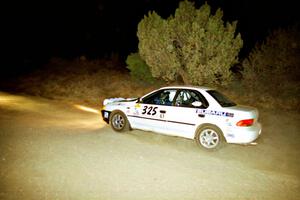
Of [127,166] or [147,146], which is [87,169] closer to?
[127,166]

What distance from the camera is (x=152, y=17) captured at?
13.2 metres

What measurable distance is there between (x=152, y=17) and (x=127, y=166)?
8.47 metres

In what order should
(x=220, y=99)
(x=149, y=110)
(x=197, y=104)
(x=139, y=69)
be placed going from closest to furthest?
(x=197, y=104), (x=220, y=99), (x=149, y=110), (x=139, y=69)

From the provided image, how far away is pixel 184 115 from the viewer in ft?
26.1

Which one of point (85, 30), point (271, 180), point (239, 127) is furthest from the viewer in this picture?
point (85, 30)

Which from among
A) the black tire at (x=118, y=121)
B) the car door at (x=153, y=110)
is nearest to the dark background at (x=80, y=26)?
the car door at (x=153, y=110)

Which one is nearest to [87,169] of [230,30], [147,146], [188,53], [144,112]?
[147,146]

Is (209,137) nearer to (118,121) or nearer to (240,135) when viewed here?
(240,135)

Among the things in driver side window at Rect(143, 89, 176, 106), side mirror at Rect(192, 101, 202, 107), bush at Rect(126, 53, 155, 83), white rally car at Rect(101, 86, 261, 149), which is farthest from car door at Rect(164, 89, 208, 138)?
bush at Rect(126, 53, 155, 83)

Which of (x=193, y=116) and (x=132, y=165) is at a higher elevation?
(x=193, y=116)

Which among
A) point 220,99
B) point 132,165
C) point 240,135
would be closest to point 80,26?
point 220,99

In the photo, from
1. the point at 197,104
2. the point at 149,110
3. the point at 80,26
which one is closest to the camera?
the point at 197,104

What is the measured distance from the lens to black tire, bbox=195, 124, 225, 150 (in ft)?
25.0

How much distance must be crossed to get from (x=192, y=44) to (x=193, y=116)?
16.2 feet
